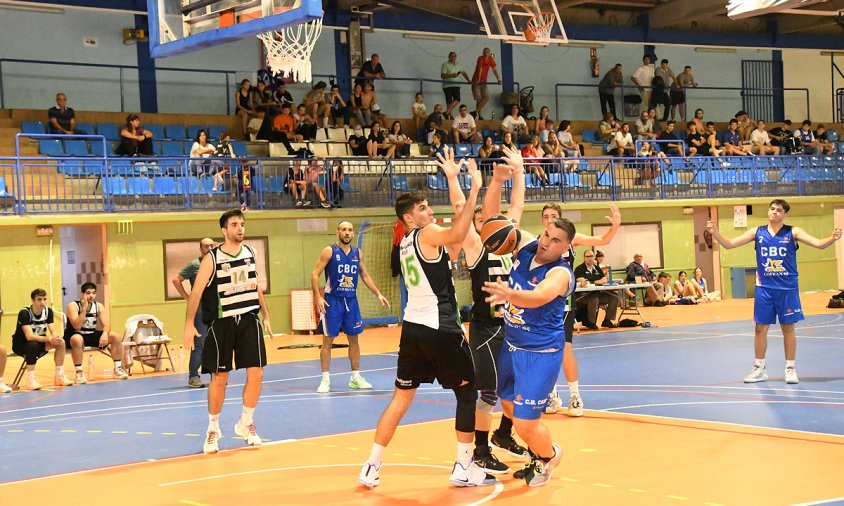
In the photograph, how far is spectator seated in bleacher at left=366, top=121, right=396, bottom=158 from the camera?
25078 mm

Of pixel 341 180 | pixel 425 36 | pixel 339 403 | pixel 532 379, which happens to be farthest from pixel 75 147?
pixel 532 379

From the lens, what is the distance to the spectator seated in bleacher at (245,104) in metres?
25.7

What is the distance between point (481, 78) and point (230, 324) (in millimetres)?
22045

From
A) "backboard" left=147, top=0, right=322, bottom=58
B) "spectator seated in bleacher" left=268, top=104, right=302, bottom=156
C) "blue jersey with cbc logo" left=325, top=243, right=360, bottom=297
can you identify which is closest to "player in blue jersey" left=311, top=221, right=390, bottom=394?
"blue jersey with cbc logo" left=325, top=243, right=360, bottom=297

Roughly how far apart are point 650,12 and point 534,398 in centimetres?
2964

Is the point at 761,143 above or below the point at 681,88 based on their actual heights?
below

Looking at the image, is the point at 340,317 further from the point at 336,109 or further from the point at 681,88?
the point at 681,88

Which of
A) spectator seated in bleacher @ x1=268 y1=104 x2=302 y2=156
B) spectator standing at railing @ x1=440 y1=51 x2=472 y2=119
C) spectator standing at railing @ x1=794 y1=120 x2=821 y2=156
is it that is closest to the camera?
spectator seated in bleacher @ x1=268 y1=104 x2=302 y2=156

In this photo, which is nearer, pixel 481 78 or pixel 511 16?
pixel 511 16

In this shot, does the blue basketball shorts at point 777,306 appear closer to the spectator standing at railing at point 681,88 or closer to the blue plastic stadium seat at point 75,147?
the blue plastic stadium seat at point 75,147

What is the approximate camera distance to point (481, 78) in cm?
3056

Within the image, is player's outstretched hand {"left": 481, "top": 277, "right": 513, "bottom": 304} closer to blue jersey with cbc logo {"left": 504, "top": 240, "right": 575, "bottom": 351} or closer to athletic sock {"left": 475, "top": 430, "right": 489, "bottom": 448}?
blue jersey with cbc logo {"left": 504, "top": 240, "right": 575, "bottom": 351}

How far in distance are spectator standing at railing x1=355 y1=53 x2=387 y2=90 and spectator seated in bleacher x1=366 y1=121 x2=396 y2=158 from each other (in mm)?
2403

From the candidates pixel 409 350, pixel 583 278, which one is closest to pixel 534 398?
pixel 409 350
